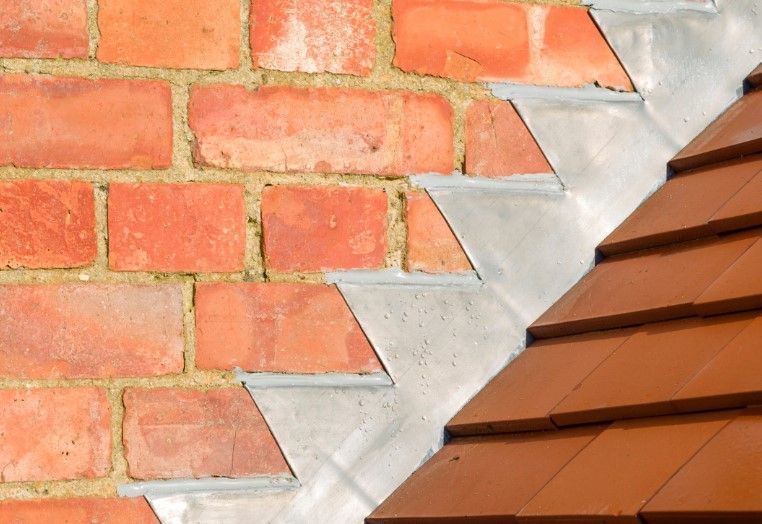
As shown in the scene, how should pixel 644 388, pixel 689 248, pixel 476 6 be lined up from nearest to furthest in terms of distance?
pixel 644 388, pixel 689 248, pixel 476 6

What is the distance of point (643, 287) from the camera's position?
5.26 ft

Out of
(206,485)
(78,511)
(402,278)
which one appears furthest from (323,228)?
(78,511)

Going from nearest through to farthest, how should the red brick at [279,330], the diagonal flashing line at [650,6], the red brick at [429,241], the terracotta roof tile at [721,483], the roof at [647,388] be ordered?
1. the terracotta roof tile at [721,483]
2. the roof at [647,388]
3. the red brick at [279,330]
4. the red brick at [429,241]
5. the diagonal flashing line at [650,6]

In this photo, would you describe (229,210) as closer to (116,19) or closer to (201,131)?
(201,131)

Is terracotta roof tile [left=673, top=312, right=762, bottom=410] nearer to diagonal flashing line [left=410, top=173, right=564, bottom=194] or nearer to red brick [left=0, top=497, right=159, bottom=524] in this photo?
diagonal flashing line [left=410, top=173, right=564, bottom=194]

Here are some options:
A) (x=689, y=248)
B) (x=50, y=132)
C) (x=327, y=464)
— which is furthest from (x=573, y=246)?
(x=50, y=132)

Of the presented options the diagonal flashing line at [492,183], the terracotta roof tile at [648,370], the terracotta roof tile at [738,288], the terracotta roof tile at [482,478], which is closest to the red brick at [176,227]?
the diagonal flashing line at [492,183]

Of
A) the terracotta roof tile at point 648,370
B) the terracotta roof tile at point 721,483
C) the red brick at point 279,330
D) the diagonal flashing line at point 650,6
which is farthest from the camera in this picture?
the diagonal flashing line at point 650,6

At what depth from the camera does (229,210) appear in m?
1.63

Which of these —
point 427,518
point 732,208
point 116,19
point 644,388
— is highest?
point 116,19

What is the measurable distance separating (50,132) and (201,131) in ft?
0.62

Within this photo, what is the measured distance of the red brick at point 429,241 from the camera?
1.70 metres

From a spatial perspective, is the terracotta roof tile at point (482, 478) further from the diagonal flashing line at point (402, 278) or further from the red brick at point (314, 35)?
the red brick at point (314, 35)

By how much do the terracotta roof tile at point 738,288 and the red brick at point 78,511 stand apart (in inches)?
28.0
